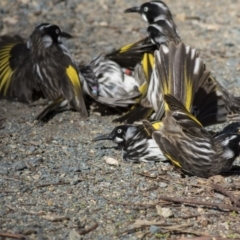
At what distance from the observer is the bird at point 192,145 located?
6395 mm

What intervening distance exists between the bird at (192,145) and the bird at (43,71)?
1.32 meters

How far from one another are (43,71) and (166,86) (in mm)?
1527

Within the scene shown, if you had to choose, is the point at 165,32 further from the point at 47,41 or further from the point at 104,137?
the point at 104,137

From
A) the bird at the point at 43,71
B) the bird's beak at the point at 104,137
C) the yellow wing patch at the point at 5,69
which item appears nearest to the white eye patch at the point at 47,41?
the bird at the point at 43,71

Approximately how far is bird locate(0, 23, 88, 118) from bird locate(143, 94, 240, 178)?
4.34 ft

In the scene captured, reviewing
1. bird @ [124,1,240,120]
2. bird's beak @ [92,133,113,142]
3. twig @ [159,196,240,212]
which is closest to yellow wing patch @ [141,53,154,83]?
bird @ [124,1,240,120]

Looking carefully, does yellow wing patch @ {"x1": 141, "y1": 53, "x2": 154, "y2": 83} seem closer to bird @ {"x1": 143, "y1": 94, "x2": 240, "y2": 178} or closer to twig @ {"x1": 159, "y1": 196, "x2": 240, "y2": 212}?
bird @ {"x1": 143, "y1": 94, "x2": 240, "y2": 178}

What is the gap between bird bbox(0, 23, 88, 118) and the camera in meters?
7.93

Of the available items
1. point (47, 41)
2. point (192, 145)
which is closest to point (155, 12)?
point (47, 41)

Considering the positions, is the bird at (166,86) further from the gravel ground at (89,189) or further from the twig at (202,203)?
the twig at (202,203)

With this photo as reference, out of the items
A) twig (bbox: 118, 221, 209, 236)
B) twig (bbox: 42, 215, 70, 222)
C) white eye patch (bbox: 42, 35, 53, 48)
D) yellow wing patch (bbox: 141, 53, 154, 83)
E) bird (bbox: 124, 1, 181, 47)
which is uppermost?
bird (bbox: 124, 1, 181, 47)

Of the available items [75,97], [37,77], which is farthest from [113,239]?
[37,77]

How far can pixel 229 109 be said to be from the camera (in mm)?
7922

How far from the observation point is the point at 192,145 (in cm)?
645
